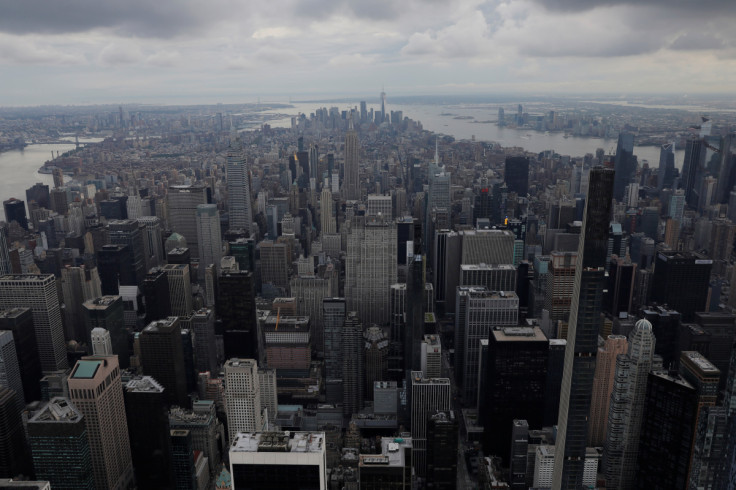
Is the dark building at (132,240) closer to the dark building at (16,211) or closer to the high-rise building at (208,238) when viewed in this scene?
the high-rise building at (208,238)

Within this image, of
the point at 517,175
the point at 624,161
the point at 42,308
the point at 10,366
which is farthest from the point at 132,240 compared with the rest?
the point at 624,161

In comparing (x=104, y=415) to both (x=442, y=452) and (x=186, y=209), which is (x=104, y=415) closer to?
(x=442, y=452)


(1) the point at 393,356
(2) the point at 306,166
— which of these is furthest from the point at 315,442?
(2) the point at 306,166

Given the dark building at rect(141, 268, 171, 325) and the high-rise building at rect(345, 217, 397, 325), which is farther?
the high-rise building at rect(345, 217, 397, 325)

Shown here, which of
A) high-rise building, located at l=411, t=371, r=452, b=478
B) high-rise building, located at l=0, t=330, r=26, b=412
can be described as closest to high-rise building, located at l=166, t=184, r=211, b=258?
high-rise building, located at l=0, t=330, r=26, b=412

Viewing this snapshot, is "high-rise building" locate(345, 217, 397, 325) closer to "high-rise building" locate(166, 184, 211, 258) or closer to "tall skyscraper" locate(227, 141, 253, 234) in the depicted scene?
"high-rise building" locate(166, 184, 211, 258)

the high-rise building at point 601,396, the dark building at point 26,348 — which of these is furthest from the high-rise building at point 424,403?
the dark building at point 26,348
